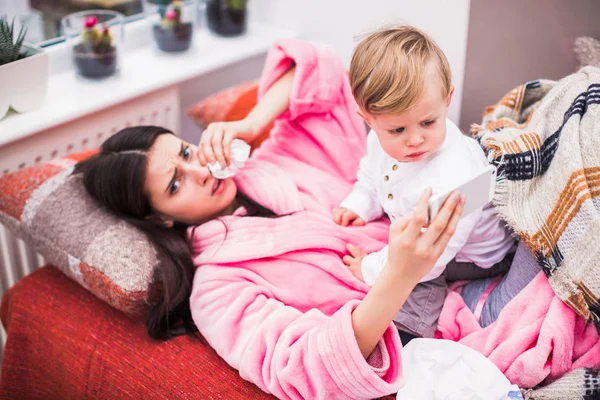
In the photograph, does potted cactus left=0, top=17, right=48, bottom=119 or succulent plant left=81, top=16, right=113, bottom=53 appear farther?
succulent plant left=81, top=16, right=113, bottom=53

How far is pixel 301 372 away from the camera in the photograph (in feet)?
3.39

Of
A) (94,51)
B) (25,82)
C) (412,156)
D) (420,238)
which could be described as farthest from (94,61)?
(420,238)

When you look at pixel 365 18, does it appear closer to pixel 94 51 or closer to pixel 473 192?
pixel 94 51

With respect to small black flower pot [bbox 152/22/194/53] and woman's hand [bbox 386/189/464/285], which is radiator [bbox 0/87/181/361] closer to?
small black flower pot [bbox 152/22/194/53]

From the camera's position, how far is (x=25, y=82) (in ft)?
4.88

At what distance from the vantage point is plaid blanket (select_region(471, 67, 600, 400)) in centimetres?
100

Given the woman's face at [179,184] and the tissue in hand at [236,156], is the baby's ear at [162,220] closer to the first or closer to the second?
the woman's face at [179,184]

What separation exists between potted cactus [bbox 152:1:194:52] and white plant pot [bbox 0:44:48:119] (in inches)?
16.0

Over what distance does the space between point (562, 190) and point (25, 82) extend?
3.87 ft

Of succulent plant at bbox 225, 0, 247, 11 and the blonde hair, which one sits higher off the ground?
the blonde hair

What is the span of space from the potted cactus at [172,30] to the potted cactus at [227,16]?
0.44 ft

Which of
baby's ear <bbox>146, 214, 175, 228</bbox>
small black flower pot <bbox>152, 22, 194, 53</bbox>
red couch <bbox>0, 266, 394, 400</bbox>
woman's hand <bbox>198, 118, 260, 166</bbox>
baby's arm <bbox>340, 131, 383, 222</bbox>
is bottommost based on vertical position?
red couch <bbox>0, 266, 394, 400</bbox>

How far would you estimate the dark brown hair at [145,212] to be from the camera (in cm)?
123

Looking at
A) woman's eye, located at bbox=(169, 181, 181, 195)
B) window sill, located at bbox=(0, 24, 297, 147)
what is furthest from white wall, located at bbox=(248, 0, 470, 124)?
woman's eye, located at bbox=(169, 181, 181, 195)
